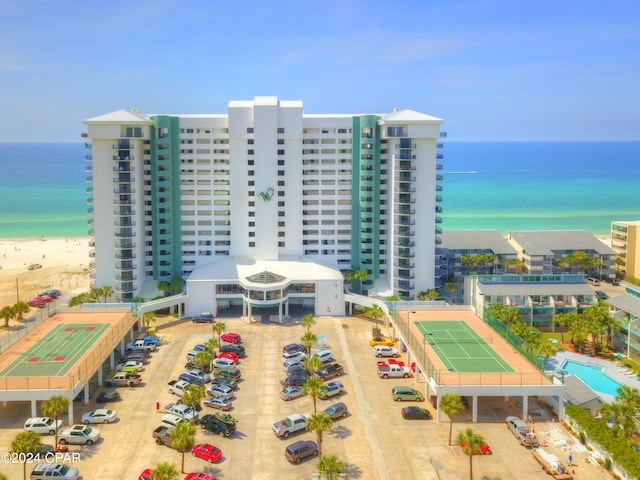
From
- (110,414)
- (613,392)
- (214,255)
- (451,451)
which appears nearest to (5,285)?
(214,255)

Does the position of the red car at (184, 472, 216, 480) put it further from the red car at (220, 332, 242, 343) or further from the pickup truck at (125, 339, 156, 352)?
the red car at (220, 332, 242, 343)

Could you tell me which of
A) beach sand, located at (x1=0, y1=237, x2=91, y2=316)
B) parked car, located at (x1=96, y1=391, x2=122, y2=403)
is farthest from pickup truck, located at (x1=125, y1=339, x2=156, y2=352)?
beach sand, located at (x1=0, y1=237, x2=91, y2=316)

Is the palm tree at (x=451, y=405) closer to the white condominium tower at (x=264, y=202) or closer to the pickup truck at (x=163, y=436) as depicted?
the pickup truck at (x=163, y=436)

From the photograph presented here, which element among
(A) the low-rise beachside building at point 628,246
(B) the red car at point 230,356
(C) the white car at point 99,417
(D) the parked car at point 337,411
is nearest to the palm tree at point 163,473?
(C) the white car at point 99,417

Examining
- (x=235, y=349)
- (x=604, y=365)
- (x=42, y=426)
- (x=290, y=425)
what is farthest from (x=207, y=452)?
(x=604, y=365)

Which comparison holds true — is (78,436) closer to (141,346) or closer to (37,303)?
(141,346)

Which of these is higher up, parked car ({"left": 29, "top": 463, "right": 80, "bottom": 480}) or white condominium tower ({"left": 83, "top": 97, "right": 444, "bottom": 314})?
white condominium tower ({"left": 83, "top": 97, "right": 444, "bottom": 314})

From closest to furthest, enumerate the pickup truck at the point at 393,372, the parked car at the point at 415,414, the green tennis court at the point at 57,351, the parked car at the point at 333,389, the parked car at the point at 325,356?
the parked car at the point at 415,414 < the green tennis court at the point at 57,351 < the parked car at the point at 333,389 < the pickup truck at the point at 393,372 < the parked car at the point at 325,356
